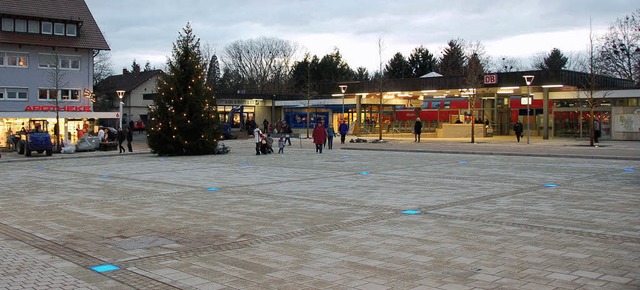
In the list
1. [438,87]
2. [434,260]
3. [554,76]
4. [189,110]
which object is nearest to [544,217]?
[434,260]

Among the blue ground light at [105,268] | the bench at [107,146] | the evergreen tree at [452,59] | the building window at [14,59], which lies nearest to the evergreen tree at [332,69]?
the evergreen tree at [452,59]

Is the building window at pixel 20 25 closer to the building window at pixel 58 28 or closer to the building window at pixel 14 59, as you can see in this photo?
the building window at pixel 14 59

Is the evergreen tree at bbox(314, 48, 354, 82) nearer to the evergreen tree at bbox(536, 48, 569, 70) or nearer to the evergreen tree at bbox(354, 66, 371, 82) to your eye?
the evergreen tree at bbox(354, 66, 371, 82)

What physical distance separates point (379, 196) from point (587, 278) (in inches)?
287

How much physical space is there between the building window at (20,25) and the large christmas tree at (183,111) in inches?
831

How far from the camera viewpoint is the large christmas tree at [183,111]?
96.7 feet

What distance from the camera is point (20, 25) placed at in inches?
1759

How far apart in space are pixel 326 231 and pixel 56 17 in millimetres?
43331

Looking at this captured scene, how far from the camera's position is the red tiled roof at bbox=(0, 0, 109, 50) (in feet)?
145

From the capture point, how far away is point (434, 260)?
7367mm

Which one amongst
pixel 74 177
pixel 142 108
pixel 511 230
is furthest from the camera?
pixel 142 108

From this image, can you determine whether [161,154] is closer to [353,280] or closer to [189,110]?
[189,110]

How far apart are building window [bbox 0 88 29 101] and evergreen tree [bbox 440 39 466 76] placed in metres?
57.2

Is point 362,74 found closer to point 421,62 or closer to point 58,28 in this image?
point 421,62
